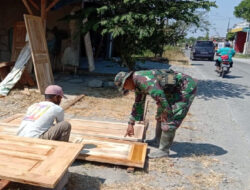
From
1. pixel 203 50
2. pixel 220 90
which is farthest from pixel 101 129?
pixel 203 50

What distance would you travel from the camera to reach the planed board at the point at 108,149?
3443 mm

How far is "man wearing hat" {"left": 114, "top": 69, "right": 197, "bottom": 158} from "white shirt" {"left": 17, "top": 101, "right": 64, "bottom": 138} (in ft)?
2.82

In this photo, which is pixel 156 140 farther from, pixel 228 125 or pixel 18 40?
pixel 18 40

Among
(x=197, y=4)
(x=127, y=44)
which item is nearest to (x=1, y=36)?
(x=127, y=44)

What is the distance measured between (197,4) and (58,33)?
17.5ft

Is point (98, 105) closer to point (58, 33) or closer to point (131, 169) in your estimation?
point (131, 169)

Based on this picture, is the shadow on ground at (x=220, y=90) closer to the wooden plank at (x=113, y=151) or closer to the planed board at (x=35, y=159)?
the wooden plank at (x=113, y=151)

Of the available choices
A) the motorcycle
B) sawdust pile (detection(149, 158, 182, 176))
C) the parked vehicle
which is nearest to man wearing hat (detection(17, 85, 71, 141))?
sawdust pile (detection(149, 158, 182, 176))

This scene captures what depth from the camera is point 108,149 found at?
12.3 feet

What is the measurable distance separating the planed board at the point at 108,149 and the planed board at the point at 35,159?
0.73m

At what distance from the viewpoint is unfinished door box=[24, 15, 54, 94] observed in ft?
23.2

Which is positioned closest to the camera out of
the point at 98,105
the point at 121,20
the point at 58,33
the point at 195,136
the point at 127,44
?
the point at 195,136

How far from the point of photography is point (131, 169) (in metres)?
3.38

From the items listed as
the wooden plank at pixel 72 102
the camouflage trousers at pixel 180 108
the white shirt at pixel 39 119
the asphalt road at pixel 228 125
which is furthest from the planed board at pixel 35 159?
the wooden plank at pixel 72 102
